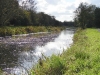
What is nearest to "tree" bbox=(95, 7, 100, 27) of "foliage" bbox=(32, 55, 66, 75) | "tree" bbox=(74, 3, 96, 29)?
"tree" bbox=(74, 3, 96, 29)

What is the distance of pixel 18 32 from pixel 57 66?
4772 cm

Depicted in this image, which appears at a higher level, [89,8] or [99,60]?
[89,8]

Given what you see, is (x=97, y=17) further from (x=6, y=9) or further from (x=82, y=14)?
(x=6, y=9)

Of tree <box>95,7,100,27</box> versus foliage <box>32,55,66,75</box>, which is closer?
foliage <box>32,55,66,75</box>

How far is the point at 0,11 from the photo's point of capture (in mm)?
55562

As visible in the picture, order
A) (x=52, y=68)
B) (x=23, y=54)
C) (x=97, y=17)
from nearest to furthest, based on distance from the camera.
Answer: (x=52, y=68) → (x=23, y=54) → (x=97, y=17)

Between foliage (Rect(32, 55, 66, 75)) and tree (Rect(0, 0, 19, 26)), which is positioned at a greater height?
tree (Rect(0, 0, 19, 26))

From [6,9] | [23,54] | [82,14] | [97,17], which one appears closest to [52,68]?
[23,54]

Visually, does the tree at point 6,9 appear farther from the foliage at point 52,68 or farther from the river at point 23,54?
the foliage at point 52,68

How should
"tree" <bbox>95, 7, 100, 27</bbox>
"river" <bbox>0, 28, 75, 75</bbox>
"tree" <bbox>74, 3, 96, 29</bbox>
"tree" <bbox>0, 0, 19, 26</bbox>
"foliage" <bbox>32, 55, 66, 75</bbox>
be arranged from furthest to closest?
"tree" <bbox>95, 7, 100, 27</bbox> < "tree" <bbox>74, 3, 96, 29</bbox> < "tree" <bbox>0, 0, 19, 26</bbox> < "river" <bbox>0, 28, 75, 75</bbox> < "foliage" <bbox>32, 55, 66, 75</bbox>

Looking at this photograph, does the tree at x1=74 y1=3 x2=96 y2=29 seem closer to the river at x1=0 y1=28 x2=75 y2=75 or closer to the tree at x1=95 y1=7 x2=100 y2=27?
the tree at x1=95 y1=7 x2=100 y2=27

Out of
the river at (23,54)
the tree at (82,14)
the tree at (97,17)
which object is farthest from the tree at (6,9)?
the tree at (97,17)

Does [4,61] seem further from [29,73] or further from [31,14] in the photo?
[31,14]

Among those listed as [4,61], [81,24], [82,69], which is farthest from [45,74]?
[81,24]
